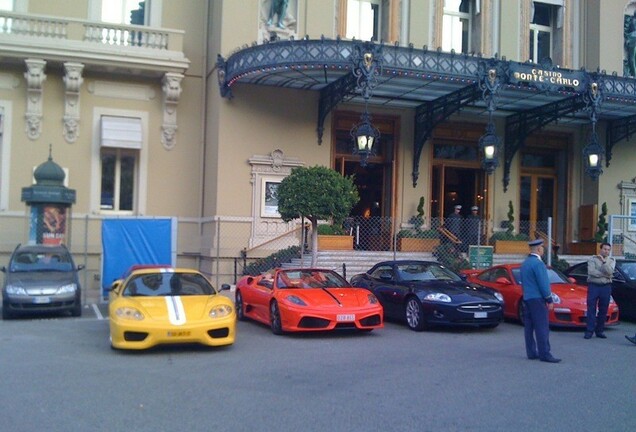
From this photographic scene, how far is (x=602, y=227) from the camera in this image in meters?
24.2

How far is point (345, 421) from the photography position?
682cm

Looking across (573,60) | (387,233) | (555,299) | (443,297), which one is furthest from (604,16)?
(443,297)

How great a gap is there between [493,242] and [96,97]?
13.2 meters

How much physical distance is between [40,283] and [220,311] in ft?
19.1

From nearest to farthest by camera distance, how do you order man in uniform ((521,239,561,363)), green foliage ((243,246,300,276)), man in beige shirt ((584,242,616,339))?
man in uniform ((521,239,561,363)) → man in beige shirt ((584,242,616,339)) → green foliage ((243,246,300,276))

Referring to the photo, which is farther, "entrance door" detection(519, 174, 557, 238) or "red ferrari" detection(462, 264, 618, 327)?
"entrance door" detection(519, 174, 557, 238)

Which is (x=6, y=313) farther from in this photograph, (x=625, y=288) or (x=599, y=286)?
(x=625, y=288)

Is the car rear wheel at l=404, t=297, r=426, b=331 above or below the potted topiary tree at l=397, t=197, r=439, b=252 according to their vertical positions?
below

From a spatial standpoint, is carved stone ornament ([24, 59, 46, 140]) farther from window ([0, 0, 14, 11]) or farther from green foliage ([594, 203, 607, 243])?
green foliage ([594, 203, 607, 243])

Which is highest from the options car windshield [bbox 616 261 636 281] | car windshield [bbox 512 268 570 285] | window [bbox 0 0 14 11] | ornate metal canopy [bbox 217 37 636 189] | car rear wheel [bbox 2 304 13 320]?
window [bbox 0 0 14 11]

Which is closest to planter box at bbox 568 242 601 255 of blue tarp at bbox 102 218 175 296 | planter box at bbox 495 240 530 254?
planter box at bbox 495 240 530 254

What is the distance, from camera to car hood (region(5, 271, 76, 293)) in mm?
14850

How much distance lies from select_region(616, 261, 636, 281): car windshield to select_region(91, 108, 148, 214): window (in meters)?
13.7

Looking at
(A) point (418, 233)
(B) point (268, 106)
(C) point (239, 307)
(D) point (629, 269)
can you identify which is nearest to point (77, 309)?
(C) point (239, 307)
